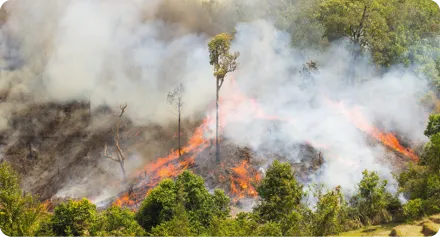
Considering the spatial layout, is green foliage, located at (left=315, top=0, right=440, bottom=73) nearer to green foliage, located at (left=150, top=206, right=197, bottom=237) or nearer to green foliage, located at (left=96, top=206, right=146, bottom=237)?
green foliage, located at (left=150, top=206, right=197, bottom=237)

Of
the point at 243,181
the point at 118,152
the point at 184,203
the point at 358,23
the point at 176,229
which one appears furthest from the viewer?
the point at 358,23

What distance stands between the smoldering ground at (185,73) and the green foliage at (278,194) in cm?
1133

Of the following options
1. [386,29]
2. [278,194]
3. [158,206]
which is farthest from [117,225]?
[386,29]

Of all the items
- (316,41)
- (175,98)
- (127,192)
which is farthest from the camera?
(316,41)

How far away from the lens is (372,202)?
33469mm

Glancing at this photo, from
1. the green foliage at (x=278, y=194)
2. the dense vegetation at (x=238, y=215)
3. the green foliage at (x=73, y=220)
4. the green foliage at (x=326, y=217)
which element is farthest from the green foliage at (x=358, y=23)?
the green foliage at (x=73, y=220)

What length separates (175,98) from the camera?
5212 centimetres

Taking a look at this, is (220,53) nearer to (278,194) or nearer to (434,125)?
(278,194)

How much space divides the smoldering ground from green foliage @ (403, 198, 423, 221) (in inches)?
464

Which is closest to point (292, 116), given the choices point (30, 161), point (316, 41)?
point (316, 41)

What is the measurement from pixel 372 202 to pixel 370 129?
15393 mm

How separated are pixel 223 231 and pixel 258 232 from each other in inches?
82.4

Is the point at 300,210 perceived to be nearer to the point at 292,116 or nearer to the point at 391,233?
the point at 391,233

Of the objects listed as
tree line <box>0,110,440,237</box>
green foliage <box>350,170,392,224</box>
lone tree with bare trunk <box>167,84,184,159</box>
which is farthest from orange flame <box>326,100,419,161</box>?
lone tree with bare trunk <box>167,84,184,159</box>
